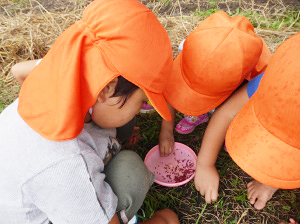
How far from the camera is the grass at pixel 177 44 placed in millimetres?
1465

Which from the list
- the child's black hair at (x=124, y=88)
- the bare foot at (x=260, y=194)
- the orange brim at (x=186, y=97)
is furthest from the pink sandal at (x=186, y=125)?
the child's black hair at (x=124, y=88)

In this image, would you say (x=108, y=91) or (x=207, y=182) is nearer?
(x=108, y=91)

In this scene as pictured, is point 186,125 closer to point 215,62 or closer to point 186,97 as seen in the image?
point 186,97

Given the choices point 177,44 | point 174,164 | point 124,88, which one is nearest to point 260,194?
point 174,164

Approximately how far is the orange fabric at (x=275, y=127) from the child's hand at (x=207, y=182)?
1.23ft

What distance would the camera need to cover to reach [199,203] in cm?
150

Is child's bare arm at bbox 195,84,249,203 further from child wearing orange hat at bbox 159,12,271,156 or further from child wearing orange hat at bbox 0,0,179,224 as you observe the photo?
child wearing orange hat at bbox 0,0,179,224

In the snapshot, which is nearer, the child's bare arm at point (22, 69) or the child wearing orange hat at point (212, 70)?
the child wearing orange hat at point (212, 70)

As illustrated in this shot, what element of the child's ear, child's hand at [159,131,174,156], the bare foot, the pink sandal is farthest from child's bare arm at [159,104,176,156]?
the child's ear

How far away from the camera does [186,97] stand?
1.47 metres

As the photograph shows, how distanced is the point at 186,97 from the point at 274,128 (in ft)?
1.74

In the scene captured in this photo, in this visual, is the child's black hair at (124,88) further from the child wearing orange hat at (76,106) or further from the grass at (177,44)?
the grass at (177,44)

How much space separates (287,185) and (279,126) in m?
0.21

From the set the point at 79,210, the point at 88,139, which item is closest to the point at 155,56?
the point at 88,139
